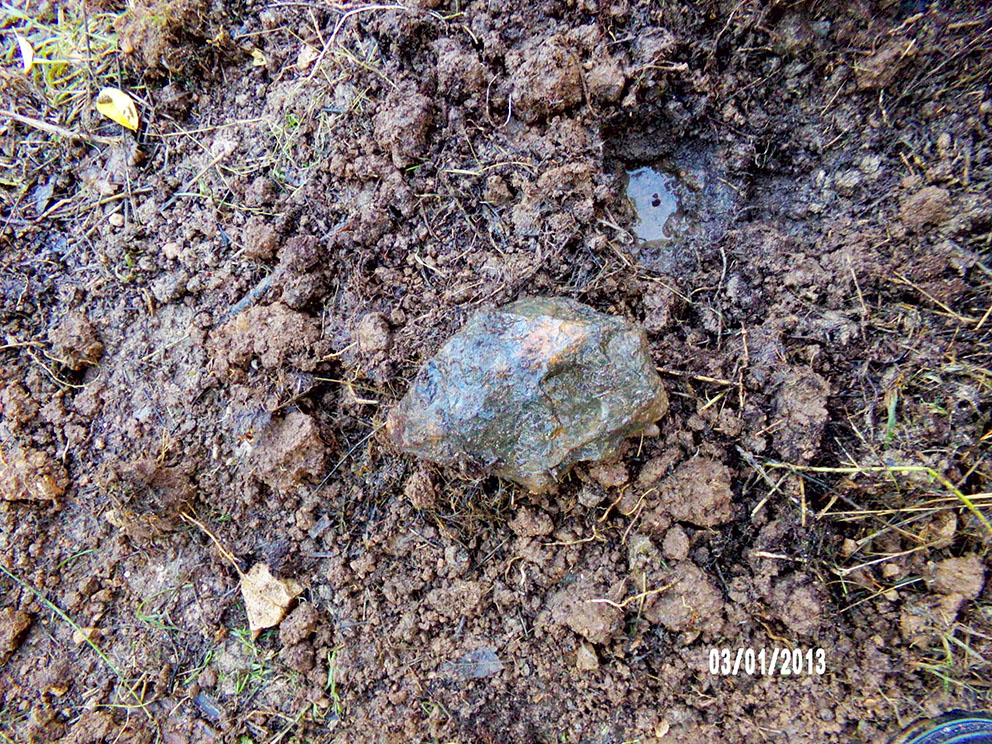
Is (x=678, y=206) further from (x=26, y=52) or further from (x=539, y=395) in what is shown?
(x=26, y=52)

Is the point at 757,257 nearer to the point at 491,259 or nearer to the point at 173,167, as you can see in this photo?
the point at 491,259

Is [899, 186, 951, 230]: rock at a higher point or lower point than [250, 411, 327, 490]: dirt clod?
higher

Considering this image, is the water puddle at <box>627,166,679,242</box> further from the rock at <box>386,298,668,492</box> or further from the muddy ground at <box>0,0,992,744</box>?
the rock at <box>386,298,668,492</box>

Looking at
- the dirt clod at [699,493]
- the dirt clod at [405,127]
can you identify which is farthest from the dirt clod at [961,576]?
the dirt clod at [405,127]

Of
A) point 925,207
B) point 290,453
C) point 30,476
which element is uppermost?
point 925,207

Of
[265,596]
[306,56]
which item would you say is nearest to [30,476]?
[265,596]
